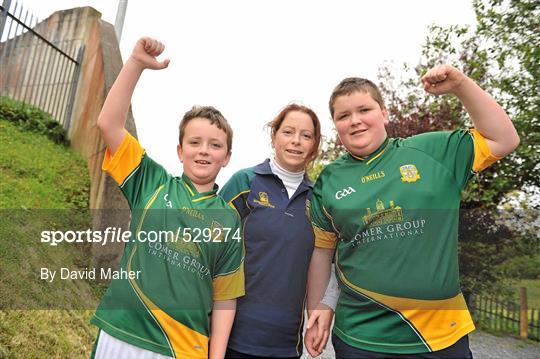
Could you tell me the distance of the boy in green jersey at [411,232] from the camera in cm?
187

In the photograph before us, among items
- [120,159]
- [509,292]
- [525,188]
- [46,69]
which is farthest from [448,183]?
[509,292]

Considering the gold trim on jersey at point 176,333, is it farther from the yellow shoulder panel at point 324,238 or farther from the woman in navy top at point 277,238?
the yellow shoulder panel at point 324,238

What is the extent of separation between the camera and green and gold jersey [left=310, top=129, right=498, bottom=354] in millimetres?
1870

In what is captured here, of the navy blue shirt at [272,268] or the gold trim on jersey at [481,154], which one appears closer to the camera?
the gold trim on jersey at [481,154]

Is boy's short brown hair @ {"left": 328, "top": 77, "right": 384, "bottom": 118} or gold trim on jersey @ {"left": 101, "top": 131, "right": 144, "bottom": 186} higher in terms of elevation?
boy's short brown hair @ {"left": 328, "top": 77, "right": 384, "bottom": 118}

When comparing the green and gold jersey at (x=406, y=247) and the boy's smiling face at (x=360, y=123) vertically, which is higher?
the boy's smiling face at (x=360, y=123)

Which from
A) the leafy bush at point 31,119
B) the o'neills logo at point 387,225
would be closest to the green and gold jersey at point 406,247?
the o'neills logo at point 387,225

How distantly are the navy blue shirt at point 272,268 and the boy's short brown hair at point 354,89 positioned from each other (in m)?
0.56

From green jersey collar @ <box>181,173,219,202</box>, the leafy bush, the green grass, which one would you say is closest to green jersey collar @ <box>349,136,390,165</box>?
green jersey collar @ <box>181,173,219,202</box>

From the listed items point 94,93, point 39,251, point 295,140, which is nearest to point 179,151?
point 295,140

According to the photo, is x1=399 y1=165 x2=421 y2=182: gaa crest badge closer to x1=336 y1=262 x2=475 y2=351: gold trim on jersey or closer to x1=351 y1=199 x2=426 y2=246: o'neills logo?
x1=351 y1=199 x2=426 y2=246: o'neills logo

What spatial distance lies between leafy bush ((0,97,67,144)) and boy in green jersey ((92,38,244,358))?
673 centimetres

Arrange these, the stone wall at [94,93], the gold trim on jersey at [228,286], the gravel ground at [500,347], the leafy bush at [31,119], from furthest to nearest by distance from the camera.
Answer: the gravel ground at [500,347] → the leafy bush at [31,119] → the stone wall at [94,93] → the gold trim on jersey at [228,286]

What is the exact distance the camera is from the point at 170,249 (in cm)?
A: 194
